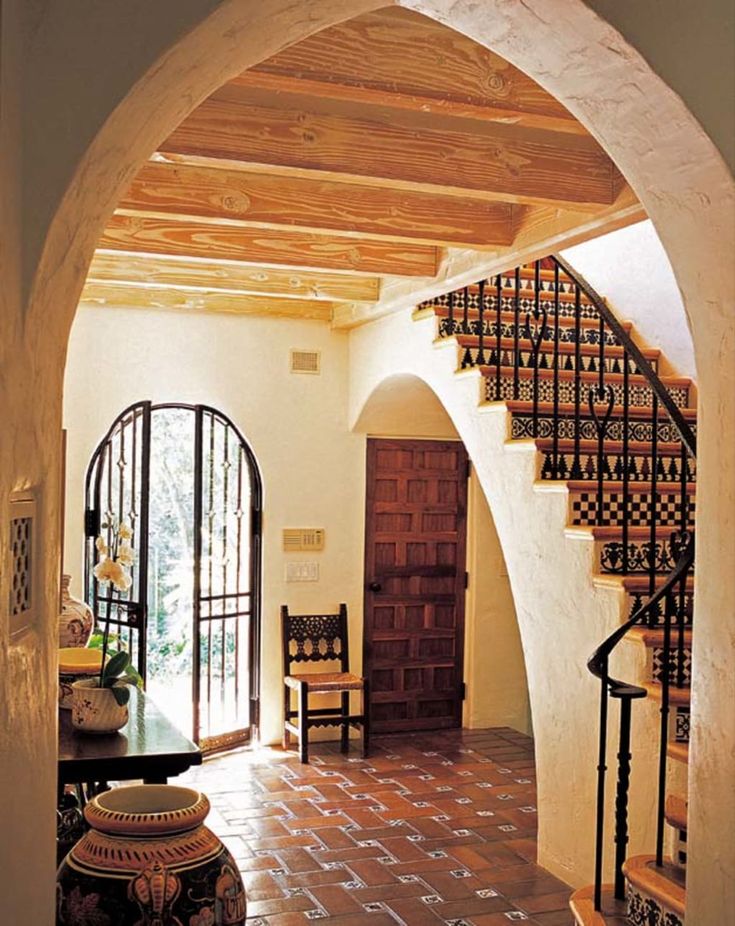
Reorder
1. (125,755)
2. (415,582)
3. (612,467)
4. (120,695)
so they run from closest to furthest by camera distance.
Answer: (125,755), (120,695), (612,467), (415,582)

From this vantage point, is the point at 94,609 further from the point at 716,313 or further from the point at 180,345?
the point at 716,313

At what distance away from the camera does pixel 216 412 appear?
713 centimetres

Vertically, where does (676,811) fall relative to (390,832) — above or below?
above

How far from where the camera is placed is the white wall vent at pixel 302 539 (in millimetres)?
7316

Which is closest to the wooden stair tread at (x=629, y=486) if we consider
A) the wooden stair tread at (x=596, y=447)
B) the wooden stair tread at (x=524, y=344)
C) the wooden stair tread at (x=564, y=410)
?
the wooden stair tread at (x=596, y=447)

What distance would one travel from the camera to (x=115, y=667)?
347 cm

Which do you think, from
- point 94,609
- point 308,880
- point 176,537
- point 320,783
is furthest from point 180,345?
point 308,880

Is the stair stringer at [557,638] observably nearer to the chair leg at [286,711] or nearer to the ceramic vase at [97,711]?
the ceramic vase at [97,711]

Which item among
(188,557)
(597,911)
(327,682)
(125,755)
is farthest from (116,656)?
(327,682)

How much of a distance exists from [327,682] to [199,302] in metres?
2.61

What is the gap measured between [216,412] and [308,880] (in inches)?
131

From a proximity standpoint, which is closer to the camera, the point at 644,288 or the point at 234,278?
the point at 234,278

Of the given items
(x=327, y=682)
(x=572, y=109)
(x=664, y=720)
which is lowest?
(x=327, y=682)

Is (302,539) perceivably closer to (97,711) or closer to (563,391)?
(563,391)
